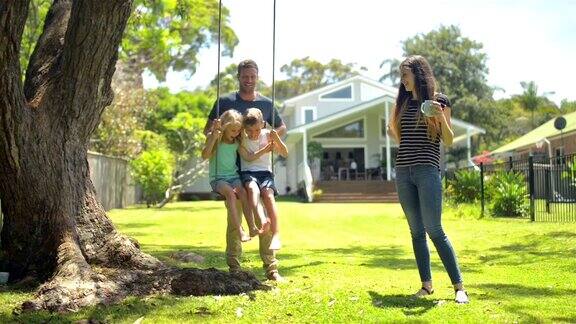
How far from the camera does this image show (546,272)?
6.83 metres

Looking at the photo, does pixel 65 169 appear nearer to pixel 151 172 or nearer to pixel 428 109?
pixel 428 109

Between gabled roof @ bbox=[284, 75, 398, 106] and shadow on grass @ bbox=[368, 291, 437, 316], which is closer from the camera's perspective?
shadow on grass @ bbox=[368, 291, 437, 316]

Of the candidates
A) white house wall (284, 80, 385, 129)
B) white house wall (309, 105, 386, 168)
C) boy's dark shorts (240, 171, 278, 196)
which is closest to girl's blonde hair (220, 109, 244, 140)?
boy's dark shorts (240, 171, 278, 196)

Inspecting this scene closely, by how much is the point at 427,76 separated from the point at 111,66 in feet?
9.53

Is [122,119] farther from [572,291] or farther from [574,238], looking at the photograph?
[572,291]

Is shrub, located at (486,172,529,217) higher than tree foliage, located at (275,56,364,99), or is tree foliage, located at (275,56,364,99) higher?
tree foliage, located at (275,56,364,99)

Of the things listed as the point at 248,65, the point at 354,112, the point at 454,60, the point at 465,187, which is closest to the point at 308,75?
the point at 454,60

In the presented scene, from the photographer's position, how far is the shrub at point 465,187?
719 inches

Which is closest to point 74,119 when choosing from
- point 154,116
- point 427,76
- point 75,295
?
point 75,295

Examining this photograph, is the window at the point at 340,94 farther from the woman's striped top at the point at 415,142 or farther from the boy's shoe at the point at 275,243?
the woman's striped top at the point at 415,142

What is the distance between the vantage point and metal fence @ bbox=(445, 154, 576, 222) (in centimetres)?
1436

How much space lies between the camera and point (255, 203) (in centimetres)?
576

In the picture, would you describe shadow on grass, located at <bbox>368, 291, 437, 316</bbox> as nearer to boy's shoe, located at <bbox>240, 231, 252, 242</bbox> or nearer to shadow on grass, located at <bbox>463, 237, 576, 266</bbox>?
boy's shoe, located at <bbox>240, 231, 252, 242</bbox>

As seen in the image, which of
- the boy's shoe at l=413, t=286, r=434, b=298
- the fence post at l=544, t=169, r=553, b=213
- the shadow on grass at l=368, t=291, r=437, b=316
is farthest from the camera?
the fence post at l=544, t=169, r=553, b=213
